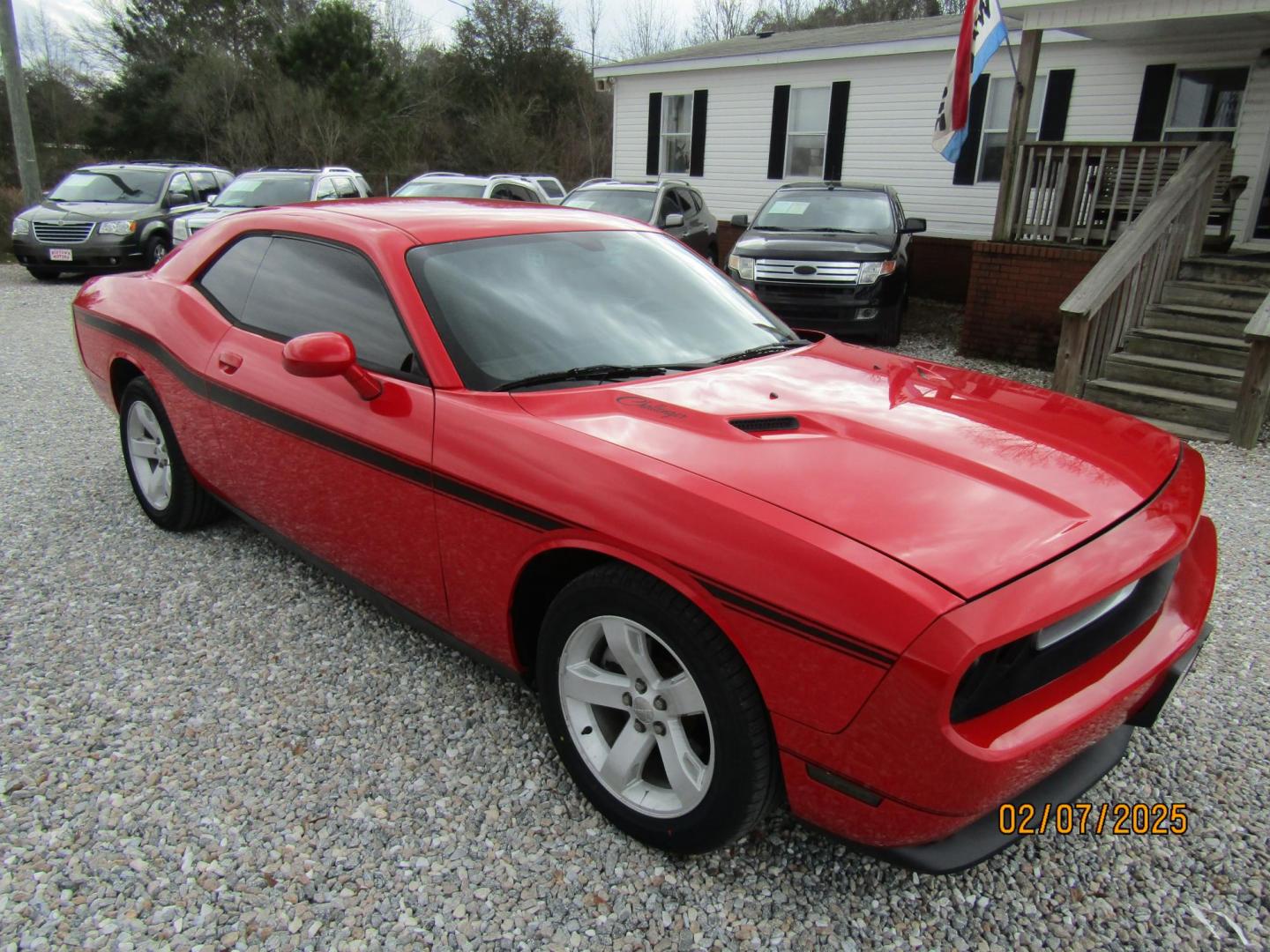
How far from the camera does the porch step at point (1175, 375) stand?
6543mm

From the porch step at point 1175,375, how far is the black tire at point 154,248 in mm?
12987

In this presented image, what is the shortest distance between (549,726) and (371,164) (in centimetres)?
2762

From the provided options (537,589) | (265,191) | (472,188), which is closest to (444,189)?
(472,188)

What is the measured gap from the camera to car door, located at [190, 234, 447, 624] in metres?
2.57

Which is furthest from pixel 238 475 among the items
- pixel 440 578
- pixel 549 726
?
pixel 549 726

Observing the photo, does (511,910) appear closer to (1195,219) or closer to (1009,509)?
(1009,509)

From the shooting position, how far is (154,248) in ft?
43.9

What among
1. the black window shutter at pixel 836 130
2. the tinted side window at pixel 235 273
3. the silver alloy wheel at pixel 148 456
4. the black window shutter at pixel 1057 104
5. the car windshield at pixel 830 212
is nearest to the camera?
the tinted side window at pixel 235 273

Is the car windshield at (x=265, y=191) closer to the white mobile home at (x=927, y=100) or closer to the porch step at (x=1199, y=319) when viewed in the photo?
the white mobile home at (x=927, y=100)

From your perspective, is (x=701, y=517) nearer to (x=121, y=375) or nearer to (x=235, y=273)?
(x=235, y=273)

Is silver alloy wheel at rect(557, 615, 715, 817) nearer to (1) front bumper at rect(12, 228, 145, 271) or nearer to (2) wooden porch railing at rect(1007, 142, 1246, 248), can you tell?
(2) wooden porch railing at rect(1007, 142, 1246, 248)

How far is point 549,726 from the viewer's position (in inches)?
93.1
